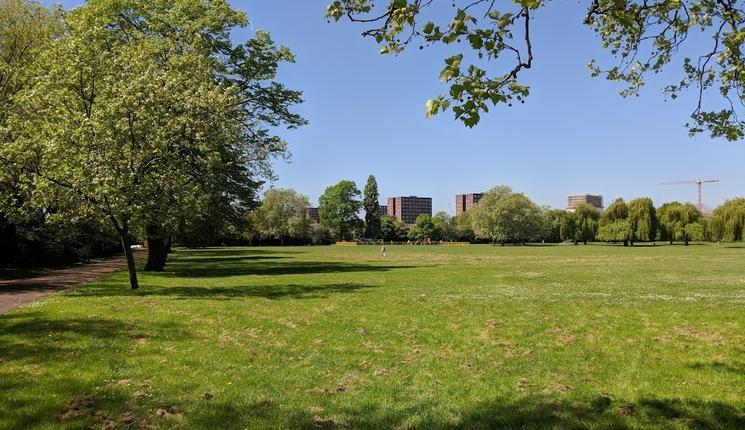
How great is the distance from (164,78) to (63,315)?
10276 millimetres

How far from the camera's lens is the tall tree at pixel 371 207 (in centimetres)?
16500

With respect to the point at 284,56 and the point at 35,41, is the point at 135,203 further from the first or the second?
the point at 284,56

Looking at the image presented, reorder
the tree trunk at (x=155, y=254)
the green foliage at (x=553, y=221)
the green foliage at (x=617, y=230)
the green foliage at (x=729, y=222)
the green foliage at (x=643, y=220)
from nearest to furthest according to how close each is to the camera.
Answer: the tree trunk at (x=155, y=254) → the green foliage at (x=729, y=222) → the green foliage at (x=643, y=220) → the green foliage at (x=617, y=230) → the green foliage at (x=553, y=221)

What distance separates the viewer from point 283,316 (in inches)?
587

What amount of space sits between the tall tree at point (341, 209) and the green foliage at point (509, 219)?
144 feet

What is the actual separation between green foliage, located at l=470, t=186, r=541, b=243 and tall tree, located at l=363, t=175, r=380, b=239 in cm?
4590

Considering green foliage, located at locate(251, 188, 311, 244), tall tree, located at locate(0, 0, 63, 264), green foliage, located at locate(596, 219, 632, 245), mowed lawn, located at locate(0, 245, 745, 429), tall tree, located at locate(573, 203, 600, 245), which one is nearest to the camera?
mowed lawn, located at locate(0, 245, 745, 429)

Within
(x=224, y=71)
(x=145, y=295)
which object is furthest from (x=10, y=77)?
(x=145, y=295)

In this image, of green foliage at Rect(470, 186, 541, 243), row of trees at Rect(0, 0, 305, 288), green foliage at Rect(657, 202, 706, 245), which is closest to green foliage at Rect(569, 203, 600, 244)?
green foliage at Rect(470, 186, 541, 243)

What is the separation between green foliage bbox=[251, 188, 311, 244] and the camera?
131750mm

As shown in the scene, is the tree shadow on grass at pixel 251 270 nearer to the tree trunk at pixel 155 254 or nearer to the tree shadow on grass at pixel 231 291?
the tree trunk at pixel 155 254

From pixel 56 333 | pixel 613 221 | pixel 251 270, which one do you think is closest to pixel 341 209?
pixel 613 221

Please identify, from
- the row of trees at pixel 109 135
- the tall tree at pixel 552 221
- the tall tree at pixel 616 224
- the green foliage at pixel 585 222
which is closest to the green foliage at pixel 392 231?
the tall tree at pixel 552 221

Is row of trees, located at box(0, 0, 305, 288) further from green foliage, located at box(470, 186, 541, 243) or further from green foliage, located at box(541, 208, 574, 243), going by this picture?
green foliage, located at box(541, 208, 574, 243)
